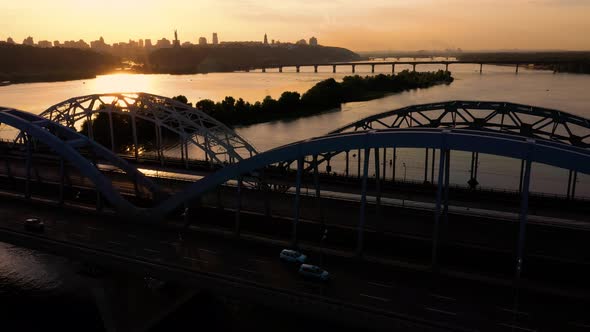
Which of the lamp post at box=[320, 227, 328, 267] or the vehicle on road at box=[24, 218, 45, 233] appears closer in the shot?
the lamp post at box=[320, 227, 328, 267]

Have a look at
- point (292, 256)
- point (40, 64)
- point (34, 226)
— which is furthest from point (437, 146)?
point (40, 64)

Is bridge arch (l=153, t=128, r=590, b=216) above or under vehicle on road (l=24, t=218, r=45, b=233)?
above

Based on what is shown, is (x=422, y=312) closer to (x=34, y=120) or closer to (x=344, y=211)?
(x=344, y=211)

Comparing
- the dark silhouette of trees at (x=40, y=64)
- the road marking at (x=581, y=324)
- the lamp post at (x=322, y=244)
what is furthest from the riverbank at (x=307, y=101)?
the dark silhouette of trees at (x=40, y=64)

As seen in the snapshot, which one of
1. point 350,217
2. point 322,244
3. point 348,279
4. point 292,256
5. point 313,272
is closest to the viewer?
point 313,272

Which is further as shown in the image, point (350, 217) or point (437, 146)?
point (350, 217)

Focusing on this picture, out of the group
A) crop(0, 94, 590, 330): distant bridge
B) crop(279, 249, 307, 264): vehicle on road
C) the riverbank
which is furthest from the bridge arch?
the riverbank

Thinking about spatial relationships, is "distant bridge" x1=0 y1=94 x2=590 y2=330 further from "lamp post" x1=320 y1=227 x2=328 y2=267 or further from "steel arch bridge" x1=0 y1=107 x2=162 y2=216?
"lamp post" x1=320 y1=227 x2=328 y2=267

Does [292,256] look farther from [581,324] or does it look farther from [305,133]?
[305,133]
